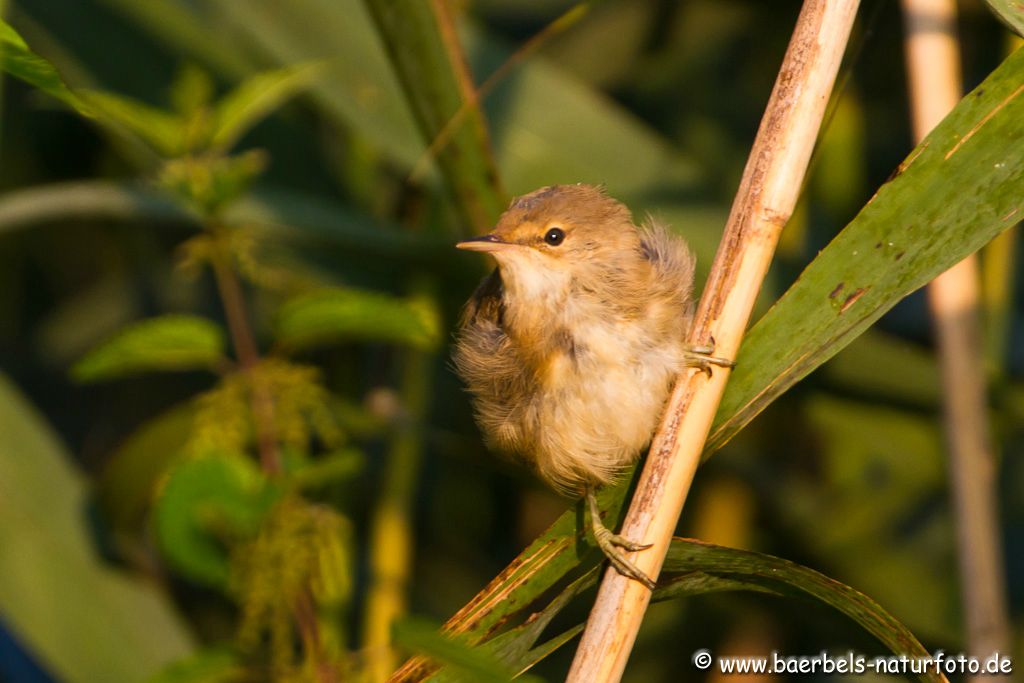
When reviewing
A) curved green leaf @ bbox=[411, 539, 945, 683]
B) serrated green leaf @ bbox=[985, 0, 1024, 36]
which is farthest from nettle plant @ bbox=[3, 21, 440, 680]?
serrated green leaf @ bbox=[985, 0, 1024, 36]

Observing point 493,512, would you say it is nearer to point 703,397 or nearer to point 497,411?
point 497,411

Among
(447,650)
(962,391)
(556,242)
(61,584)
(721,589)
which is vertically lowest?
(447,650)

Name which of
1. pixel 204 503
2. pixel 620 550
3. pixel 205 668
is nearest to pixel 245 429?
pixel 204 503

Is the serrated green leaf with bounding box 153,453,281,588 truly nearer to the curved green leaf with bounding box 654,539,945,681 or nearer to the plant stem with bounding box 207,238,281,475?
the plant stem with bounding box 207,238,281,475

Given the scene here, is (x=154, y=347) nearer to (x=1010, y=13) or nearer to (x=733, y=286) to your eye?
(x=733, y=286)

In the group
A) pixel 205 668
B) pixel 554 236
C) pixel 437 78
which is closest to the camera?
pixel 437 78

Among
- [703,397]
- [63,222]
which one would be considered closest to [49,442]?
→ [63,222]

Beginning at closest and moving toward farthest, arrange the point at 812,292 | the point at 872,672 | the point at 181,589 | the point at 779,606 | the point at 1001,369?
the point at 812,292
the point at 872,672
the point at 1001,369
the point at 779,606
the point at 181,589
